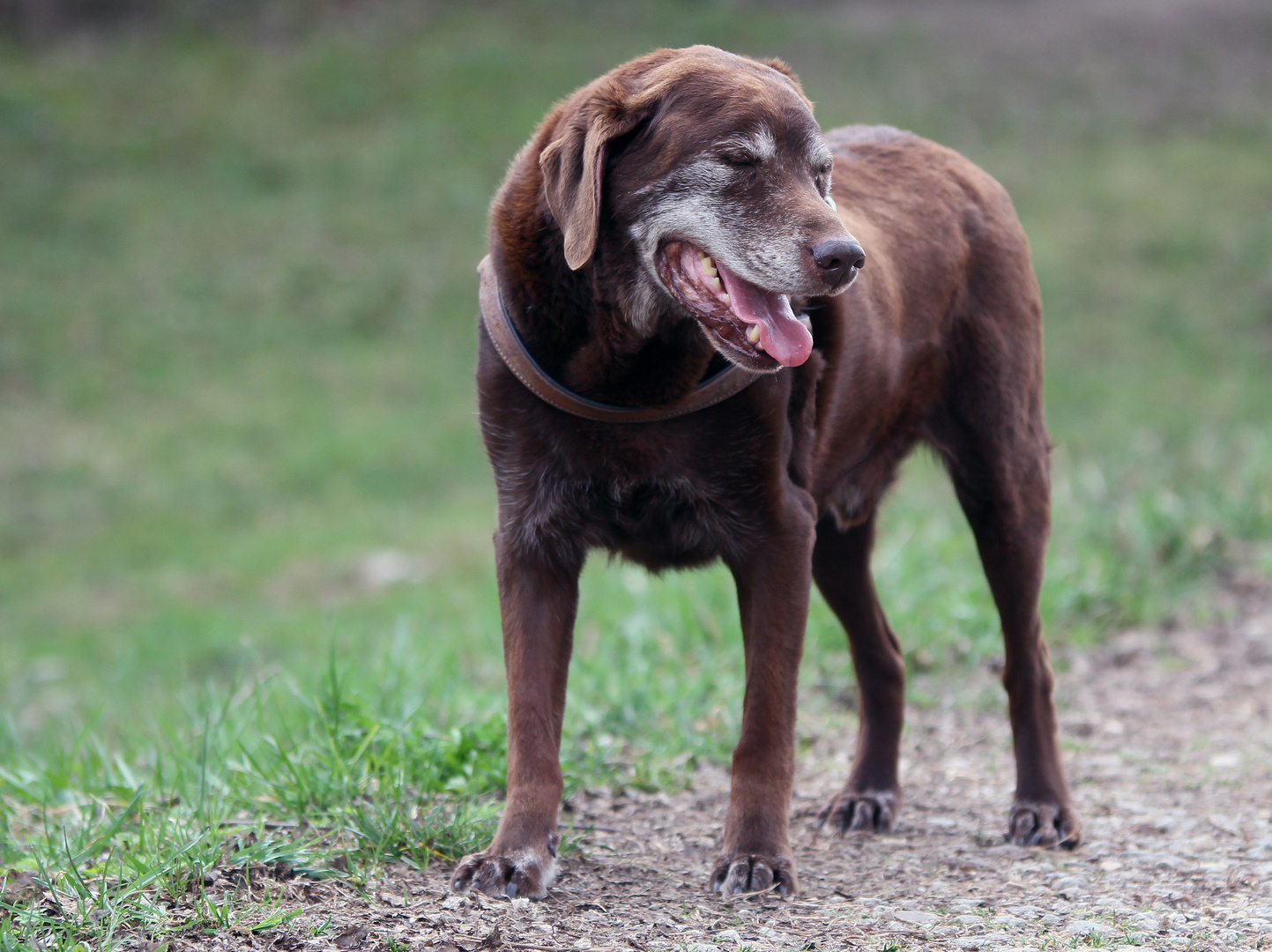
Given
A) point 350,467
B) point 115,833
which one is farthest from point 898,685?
point 350,467

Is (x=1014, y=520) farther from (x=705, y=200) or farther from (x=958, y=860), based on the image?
(x=705, y=200)

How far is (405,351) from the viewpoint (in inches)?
567

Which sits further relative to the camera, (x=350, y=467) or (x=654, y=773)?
(x=350, y=467)

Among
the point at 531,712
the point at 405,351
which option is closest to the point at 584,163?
the point at 531,712

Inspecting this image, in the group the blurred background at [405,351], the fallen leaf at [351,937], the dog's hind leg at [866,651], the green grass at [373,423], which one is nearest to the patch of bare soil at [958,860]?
the fallen leaf at [351,937]

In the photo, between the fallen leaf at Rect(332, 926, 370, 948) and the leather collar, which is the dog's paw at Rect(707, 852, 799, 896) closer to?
the fallen leaf at Rect(332, 926, 370, 948)

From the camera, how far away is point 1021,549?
3930mm

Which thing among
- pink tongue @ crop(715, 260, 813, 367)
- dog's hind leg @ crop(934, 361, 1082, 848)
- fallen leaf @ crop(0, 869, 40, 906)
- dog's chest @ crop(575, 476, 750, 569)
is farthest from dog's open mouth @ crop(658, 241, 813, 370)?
fallen leaf @ crop(0, 869, 40, 906)

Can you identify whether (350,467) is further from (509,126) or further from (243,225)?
(509,126)

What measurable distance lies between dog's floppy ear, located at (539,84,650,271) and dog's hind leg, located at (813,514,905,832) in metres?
1.38

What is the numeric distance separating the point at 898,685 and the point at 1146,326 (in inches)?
480

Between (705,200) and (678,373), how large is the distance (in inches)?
15.4

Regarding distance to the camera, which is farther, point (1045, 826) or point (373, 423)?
point (373, 423)

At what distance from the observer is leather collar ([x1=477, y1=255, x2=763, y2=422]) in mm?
3094
